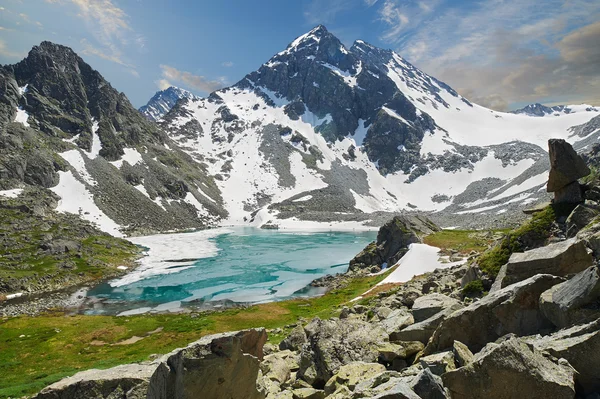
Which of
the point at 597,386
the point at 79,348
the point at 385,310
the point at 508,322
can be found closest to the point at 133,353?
the point at 79,348

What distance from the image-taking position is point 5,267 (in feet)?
239

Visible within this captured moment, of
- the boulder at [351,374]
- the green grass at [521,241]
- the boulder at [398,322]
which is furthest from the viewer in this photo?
the green grass at [521,241]

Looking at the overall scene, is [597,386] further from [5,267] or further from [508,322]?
[5,267]

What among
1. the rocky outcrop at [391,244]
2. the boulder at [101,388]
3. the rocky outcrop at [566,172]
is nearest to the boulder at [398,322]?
the boulder at [101,388]

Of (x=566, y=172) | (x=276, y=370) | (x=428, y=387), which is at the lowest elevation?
(x=276, y=370)

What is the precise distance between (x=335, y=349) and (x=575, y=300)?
908 centimetres

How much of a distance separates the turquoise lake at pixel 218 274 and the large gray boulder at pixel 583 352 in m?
54.6

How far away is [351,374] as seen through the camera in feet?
40.7

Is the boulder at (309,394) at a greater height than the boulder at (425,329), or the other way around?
the boulder at (425,329)

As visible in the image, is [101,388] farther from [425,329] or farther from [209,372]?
[425,329]

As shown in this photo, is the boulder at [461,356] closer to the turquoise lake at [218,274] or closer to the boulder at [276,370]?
the boulder at [276,370]

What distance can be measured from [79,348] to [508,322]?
4577 cm

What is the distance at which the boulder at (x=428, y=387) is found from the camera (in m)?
8.28

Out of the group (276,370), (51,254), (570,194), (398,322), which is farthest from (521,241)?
(51,254)
